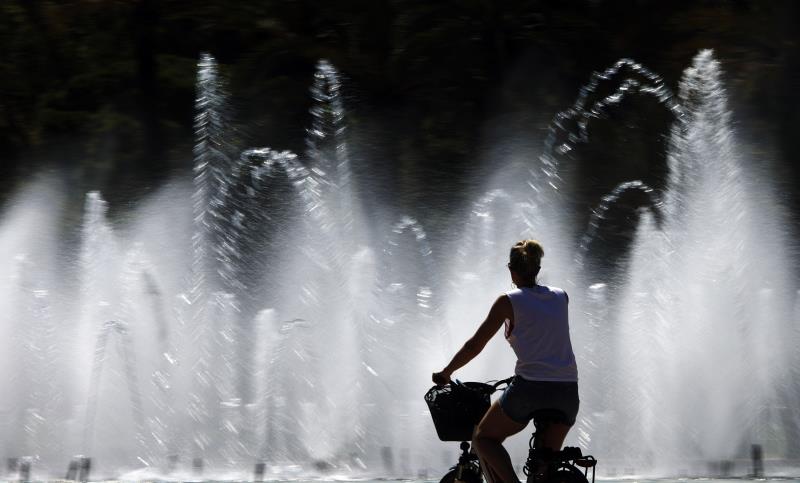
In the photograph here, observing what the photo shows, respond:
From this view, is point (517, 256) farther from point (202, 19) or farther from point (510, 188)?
point (202, 19)

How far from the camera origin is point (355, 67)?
86.9ft

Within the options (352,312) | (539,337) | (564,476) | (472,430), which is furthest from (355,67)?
(564,476)

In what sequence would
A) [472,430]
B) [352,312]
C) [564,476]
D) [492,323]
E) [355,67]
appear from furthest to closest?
[355,67]
[352,312]
[472,430]
[492,323]
[564,476]

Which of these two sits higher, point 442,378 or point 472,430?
point 442,378

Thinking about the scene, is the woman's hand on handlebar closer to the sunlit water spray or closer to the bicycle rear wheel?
the bicycle rear wheel

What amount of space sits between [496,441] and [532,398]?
0.20 m

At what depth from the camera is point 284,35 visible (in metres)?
Answer: 26.7

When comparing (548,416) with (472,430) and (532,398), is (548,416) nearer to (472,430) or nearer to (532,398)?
(532,398)

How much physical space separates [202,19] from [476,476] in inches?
924

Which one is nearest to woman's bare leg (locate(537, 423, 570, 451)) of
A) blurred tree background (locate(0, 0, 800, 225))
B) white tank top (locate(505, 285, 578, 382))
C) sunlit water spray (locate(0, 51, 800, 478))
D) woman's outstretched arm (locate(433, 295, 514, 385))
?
white tank top (locate(505, 285, 578, 382))

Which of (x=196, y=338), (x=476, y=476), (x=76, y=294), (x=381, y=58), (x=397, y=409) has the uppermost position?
(x=381, y=58)

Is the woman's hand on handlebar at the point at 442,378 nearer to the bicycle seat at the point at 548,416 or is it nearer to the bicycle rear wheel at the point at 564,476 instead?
the bicycle seat at the point at 548,416

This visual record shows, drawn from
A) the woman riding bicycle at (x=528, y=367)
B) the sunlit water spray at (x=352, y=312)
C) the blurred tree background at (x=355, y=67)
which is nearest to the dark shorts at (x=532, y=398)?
the woman riding bicycle at (x=528, y=367)

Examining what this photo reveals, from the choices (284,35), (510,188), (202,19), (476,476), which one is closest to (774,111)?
(510,188)
